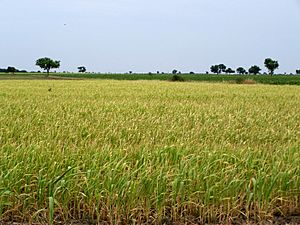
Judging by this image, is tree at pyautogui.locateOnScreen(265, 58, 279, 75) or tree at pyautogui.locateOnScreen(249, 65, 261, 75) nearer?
tree at pyautogui.locateOnScreen(265, 58, 279, 75)

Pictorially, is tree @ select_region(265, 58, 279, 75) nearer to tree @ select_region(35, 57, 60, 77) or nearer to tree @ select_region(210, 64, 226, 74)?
tree @ select_region(210, 64, 226, 74)

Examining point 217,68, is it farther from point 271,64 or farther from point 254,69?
point 271,64

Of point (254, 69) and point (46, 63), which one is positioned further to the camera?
point (254, 69)

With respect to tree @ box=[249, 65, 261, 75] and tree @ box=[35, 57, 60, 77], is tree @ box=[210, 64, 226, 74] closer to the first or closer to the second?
tree @ box=[249, 65, 261, 75]

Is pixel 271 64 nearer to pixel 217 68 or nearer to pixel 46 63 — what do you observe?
pixel 217 68

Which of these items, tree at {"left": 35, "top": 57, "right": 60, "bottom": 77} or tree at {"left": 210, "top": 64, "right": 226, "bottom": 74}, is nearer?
tree at {"left": 35, "top": 57, "right": 60, "bottom": 77}

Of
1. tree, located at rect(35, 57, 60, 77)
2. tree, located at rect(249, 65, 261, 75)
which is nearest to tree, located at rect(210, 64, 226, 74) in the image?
tree, located at rect(249, 65, 261, 75)

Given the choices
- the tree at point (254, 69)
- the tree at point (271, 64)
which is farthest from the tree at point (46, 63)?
the tree at point (254, 69)

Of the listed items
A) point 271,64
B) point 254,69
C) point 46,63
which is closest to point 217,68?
point 254,69

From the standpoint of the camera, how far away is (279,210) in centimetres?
363

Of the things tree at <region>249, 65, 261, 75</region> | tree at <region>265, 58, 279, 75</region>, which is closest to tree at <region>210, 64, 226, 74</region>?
tree at <region>249, 65, 261, 75</region>

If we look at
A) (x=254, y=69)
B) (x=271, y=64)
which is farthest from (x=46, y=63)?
(x=254, y=69)

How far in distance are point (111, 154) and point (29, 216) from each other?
139 centimetres

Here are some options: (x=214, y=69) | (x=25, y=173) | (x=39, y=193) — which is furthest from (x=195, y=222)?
(x=214, y=69)
